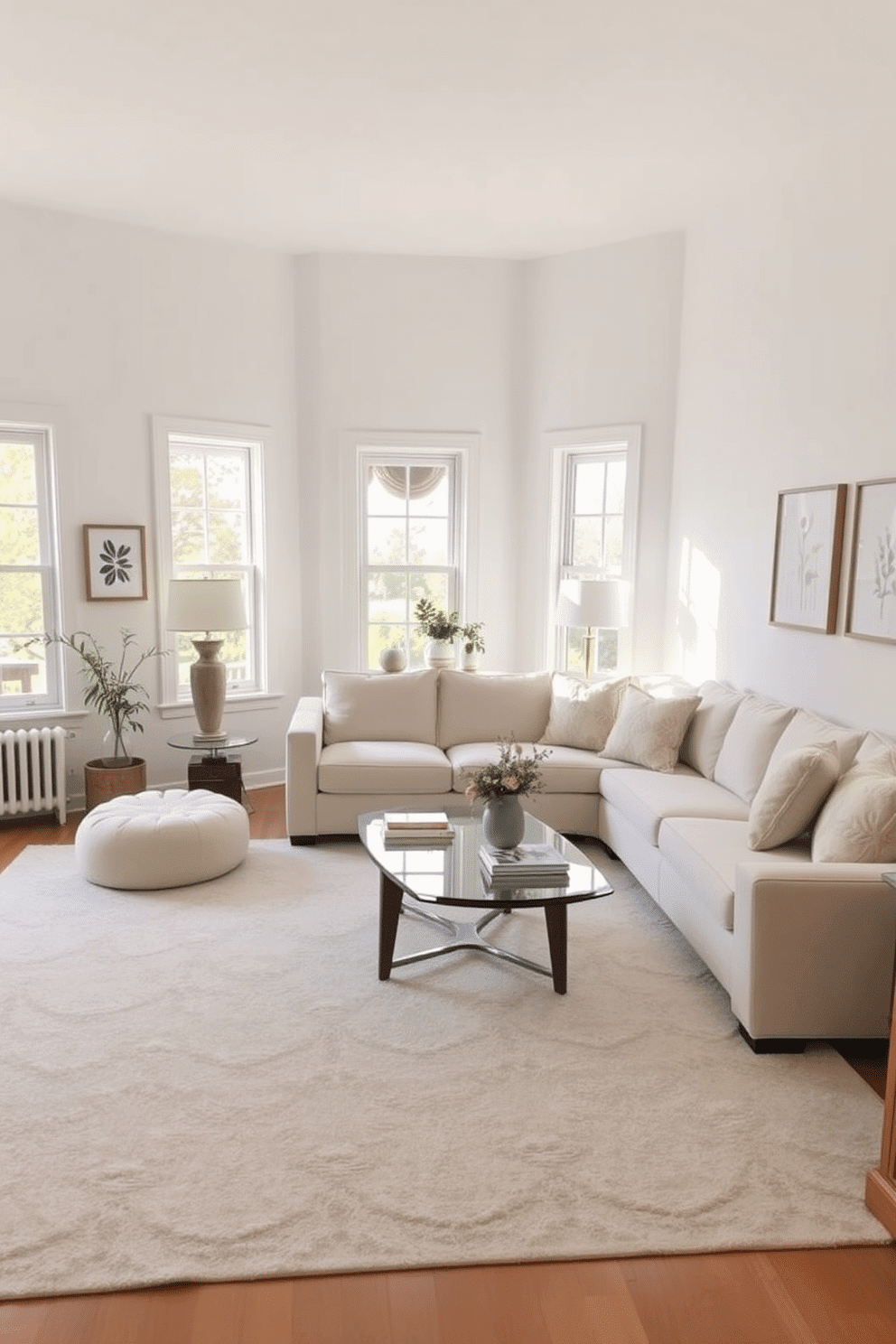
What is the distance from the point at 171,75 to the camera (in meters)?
3.74

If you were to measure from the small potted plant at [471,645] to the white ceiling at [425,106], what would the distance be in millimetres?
2463

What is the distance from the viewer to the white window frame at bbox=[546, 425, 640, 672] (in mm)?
6047

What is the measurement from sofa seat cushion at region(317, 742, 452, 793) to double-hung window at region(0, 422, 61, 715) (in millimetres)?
1899

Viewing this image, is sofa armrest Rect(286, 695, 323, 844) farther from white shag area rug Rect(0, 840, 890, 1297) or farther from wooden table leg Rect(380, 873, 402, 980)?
wooden table leg Rect(380, 873, 402, 980)

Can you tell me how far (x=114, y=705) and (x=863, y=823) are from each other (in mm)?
4169

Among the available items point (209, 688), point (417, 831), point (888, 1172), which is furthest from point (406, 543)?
point (888, 1172)

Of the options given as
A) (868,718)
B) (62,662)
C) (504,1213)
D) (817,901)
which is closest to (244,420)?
(62,662)

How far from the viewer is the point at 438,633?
6.11 meters

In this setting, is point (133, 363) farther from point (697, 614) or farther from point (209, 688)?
point (697, 614)

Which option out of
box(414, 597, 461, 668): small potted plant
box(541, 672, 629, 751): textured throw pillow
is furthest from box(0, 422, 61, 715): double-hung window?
box(541, 672, 629, 751): textured throw pillow

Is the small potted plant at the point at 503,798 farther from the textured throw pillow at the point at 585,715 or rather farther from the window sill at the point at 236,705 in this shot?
the window sill at the point at 236,705

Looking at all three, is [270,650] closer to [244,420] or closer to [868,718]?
[244,420]

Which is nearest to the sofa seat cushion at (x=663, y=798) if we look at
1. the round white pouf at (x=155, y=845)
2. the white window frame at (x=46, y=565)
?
the round white pouf at (x=155, y=845)

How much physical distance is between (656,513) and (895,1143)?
4.37m
